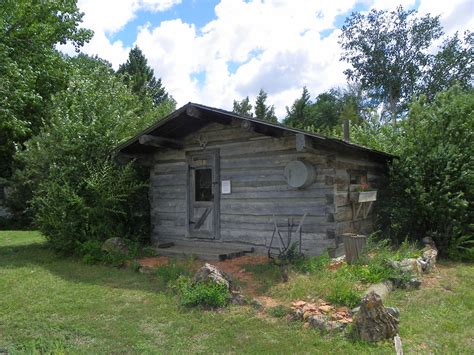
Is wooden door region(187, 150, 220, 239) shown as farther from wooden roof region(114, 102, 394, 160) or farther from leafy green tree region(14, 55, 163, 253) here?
leafy green tree region(14, 55, 163, 253)

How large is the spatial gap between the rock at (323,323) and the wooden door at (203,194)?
4957mm

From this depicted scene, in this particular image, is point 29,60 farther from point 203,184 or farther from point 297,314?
point 297,314

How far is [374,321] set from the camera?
4.39 m

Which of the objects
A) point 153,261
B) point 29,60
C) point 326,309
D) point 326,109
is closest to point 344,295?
point 326,309

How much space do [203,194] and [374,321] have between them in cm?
627

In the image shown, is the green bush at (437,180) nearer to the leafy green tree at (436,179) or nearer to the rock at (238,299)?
the leafy green tree at (436,179)

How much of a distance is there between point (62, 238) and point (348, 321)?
7.27 m

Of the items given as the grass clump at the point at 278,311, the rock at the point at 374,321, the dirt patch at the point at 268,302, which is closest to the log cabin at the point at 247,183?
the dirt patch at the point at 268,302

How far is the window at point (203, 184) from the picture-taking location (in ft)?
32.8

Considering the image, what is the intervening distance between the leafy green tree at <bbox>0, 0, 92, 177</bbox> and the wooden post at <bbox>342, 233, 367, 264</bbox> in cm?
1201

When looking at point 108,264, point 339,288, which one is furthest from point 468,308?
point 108,264

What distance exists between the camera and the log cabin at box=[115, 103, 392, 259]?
8.17 metres

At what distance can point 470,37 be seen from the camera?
98.1 feet

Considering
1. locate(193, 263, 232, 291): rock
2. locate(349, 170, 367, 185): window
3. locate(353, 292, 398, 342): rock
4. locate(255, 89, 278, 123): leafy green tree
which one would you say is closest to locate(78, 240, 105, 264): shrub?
locate(193, 263, 232, 291): rock
